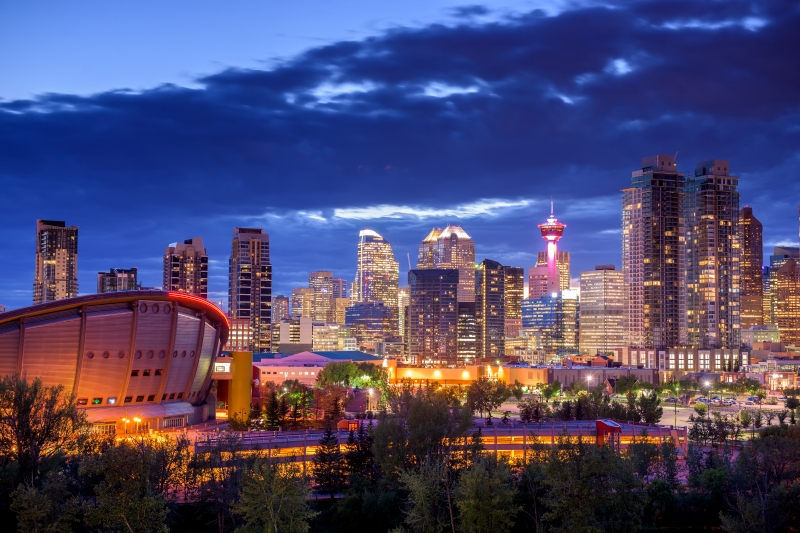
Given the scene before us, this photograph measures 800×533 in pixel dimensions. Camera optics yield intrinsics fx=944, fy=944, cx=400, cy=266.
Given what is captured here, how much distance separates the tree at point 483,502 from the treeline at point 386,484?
0.07m

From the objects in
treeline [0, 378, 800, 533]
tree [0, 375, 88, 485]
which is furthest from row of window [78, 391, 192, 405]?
tree [0, 375, 88, 485]

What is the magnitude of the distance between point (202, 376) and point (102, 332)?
18805mm

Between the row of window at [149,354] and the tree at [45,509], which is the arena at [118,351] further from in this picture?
the tree at [45,509]

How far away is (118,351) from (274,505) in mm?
44754

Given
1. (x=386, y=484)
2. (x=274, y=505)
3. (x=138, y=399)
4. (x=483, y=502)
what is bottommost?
(x=386, y=484)

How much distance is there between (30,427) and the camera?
6238cm

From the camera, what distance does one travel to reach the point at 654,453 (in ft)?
261

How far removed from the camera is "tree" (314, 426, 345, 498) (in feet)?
236

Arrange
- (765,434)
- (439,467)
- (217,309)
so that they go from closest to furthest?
(439,467), (765,434), (217,309)

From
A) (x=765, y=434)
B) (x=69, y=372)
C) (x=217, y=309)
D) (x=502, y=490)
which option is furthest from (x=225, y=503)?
(x=765, y=434)

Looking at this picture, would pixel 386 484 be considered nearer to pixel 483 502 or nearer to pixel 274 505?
pixel 483 502

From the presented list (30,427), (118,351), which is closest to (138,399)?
(118,351)

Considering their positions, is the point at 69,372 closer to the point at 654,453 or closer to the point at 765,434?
the point at 654,453

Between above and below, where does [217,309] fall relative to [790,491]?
above
